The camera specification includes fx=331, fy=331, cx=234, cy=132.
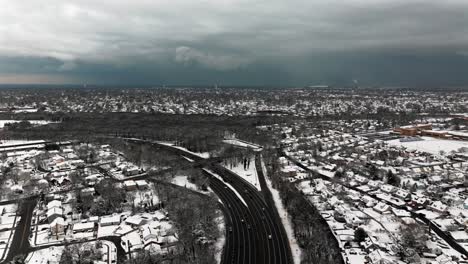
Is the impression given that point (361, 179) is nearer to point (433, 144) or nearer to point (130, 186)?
point (130, 186)

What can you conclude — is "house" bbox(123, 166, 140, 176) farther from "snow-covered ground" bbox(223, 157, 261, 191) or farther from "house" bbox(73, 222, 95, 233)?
"house" bbox(73, 222, 95, 233)

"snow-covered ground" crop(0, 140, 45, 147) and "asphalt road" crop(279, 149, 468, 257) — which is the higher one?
"snow-covered ground" crop(0, 140, 45, 147)

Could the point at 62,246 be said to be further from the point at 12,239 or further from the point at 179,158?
the point at 179,158

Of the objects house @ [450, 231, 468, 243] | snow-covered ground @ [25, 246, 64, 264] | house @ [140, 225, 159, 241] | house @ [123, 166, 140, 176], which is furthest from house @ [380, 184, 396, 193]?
snow-covered ground @ [25, 246, 64, 264]

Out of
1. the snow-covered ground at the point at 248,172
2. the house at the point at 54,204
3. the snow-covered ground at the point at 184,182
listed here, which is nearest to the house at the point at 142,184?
the snow-covered ground at the point at 184,182

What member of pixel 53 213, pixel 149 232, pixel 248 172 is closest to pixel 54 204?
pixel 53 213

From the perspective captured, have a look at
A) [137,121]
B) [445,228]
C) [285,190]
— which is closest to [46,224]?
[285,190]

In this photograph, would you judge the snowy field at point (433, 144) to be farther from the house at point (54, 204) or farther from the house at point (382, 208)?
the house at point (54, 204)
